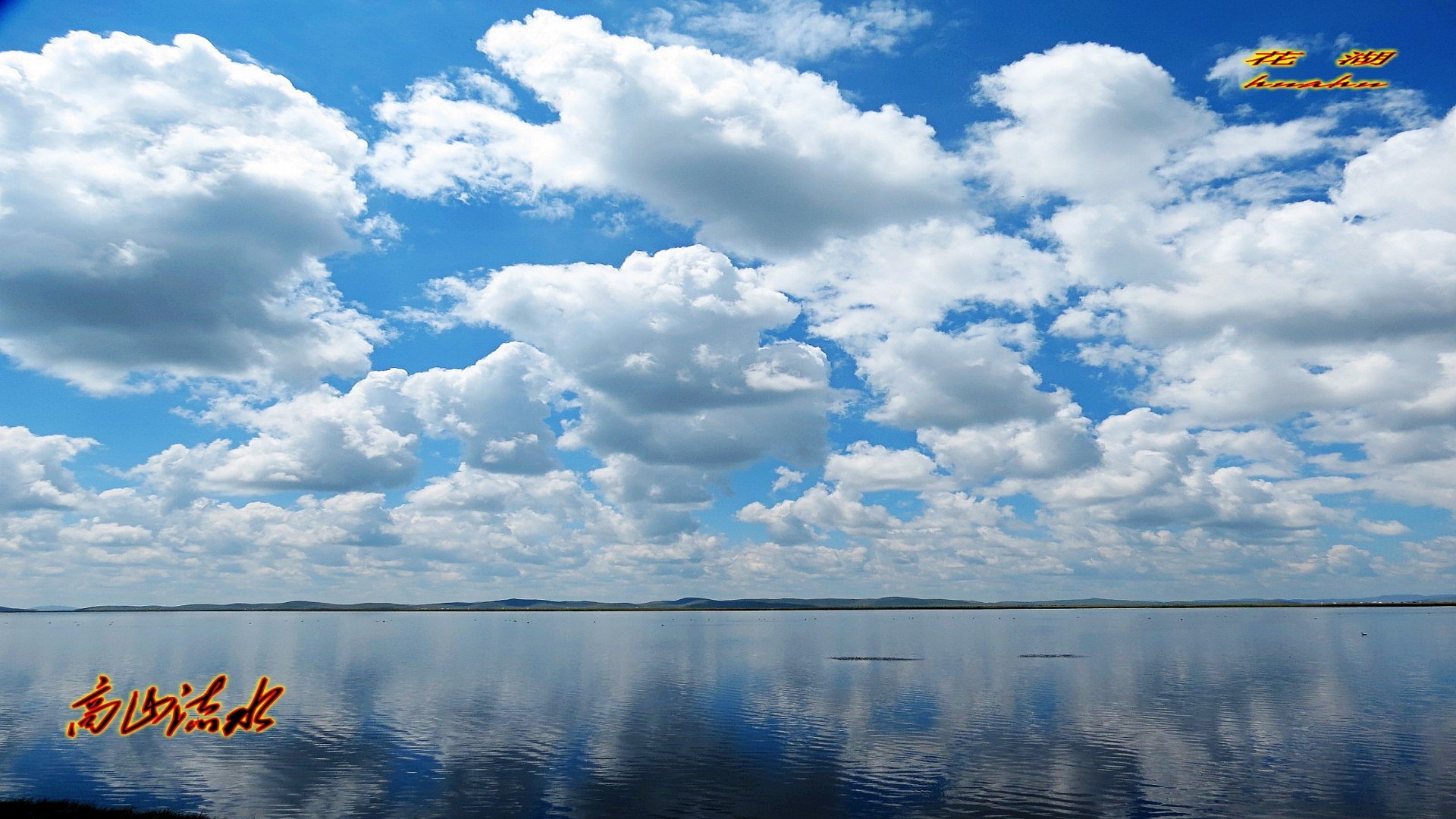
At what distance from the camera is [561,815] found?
163 ft

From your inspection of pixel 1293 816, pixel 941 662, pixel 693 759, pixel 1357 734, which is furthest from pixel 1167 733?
pixel 941 662

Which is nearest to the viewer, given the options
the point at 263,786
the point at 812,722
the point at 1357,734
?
the point at 263,786

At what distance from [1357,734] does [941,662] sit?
82492 mm

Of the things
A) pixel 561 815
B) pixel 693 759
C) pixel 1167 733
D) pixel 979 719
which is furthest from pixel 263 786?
pixel 1167 733

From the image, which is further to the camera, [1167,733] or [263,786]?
[1167,733]

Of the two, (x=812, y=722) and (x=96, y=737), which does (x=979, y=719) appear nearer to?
(x=812, y=722)

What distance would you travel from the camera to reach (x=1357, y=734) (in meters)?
73.2

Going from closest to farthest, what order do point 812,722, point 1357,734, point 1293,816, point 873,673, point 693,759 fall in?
point 1293,816, point 693,759, point 1357,734, point 812,722, point 873,673

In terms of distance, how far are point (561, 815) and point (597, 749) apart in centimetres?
1939

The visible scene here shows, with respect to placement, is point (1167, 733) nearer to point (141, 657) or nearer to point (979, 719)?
point (979, 719)
